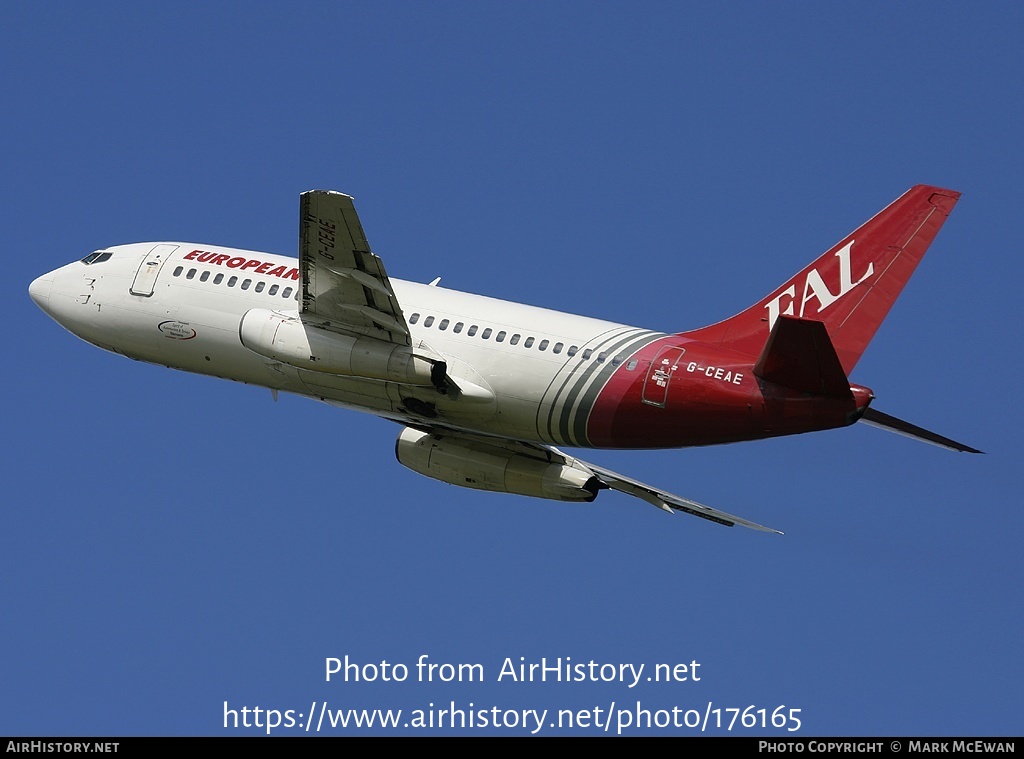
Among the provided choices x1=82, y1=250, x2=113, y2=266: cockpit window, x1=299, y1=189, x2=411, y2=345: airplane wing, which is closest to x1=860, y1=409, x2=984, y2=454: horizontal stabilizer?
x1=299, y1=189, x2=411, y2=345: airplane wing

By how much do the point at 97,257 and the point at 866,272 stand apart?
22.5 meters

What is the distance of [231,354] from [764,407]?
48.5 feet

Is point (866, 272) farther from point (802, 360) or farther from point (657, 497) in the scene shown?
point (657, 497)

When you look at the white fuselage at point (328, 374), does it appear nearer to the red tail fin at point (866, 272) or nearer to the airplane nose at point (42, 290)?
the airplane nose at point (42, 290)

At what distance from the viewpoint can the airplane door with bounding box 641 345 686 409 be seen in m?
40.9

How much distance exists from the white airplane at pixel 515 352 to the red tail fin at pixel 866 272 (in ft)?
0.12

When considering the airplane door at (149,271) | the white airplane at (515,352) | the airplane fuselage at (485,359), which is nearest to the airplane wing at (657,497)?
the white airplane at (515,352)

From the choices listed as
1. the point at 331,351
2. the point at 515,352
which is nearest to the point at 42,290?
the point at 331,351

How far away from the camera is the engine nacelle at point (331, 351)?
41.8 m

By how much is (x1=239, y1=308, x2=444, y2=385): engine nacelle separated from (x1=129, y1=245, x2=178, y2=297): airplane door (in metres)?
5.40

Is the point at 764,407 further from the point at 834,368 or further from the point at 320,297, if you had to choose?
the point at 320,297

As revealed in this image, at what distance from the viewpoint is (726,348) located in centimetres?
4194
